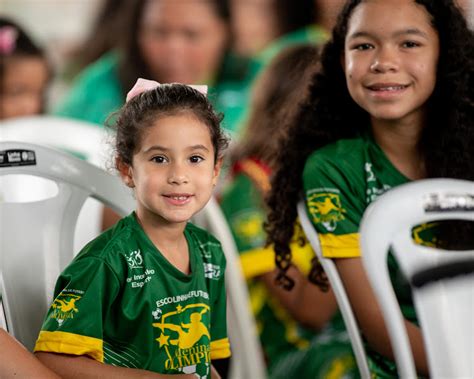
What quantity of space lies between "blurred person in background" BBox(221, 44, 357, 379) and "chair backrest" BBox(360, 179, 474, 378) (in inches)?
18.5

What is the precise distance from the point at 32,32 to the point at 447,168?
2.47m

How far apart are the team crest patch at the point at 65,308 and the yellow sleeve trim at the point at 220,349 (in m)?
0.23

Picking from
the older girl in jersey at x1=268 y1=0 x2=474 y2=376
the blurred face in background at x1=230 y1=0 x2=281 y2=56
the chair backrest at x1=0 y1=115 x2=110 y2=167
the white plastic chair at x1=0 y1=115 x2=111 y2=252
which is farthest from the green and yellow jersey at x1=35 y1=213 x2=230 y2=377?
the blurred face in background at x1=230 y1=0 x2=281 y2=56

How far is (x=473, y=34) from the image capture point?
4.21 ft

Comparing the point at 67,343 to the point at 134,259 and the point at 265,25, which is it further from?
the point at 265,25

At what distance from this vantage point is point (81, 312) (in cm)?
98

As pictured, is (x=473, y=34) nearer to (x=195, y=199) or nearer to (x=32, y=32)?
(x=195, y=199)

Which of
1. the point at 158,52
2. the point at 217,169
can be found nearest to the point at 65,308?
the point at 217,169

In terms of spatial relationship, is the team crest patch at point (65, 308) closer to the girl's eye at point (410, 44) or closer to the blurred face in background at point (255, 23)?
the girl's eye at point (410, 44)

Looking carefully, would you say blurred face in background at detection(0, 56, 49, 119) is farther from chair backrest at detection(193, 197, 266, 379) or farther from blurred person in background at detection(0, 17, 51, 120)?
chair backrest at detection(193, 197, 266, 379)

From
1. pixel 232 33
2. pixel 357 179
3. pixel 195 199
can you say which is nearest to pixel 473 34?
pixel 357 179

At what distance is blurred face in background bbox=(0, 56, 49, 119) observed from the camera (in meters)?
3.07

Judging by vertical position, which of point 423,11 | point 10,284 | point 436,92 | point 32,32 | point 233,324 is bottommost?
point 233,324

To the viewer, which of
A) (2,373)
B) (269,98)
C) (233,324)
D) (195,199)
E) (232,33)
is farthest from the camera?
(232,33)
